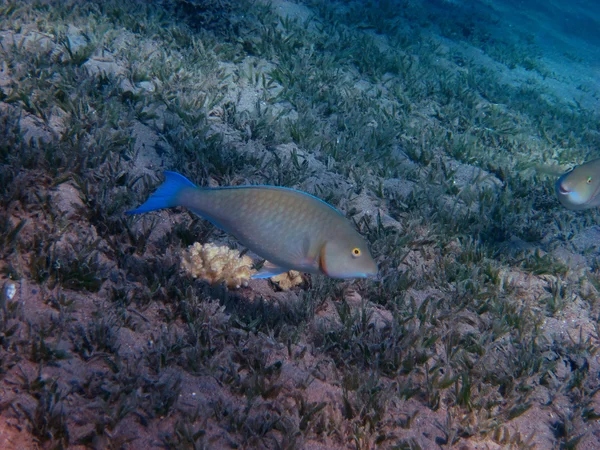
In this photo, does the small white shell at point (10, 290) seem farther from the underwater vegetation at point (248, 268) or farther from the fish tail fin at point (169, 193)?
the fish tail fin at point (169, 193)

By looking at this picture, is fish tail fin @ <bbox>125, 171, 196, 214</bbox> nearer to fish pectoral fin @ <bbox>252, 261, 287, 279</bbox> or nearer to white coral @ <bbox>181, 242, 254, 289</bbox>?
fish pectoral fin @ <bbox>252, 261, 287, 279</bbox>

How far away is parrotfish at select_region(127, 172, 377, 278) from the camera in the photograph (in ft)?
8.85

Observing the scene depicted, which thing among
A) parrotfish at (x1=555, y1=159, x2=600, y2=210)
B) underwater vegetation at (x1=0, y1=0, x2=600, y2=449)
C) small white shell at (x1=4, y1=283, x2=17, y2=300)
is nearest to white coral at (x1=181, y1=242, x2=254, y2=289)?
underwater vegetation at (x1=0, y1=0, x2=600, y2=449)

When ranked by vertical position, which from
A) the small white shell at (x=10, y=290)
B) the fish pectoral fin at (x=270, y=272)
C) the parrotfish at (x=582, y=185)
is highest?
the parrotfish at (x=582, y=185)

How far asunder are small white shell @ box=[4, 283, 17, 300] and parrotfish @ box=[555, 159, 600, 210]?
544 centimetres

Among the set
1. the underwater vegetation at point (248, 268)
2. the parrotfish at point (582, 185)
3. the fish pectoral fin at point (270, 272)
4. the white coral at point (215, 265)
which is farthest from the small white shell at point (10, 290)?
the parrotfish at point (582, 185)

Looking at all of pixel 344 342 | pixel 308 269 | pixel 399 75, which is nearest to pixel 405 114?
pixel 399 75

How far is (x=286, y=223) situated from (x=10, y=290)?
8.22ft

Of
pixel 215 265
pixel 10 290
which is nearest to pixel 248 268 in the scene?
pixel 215 265

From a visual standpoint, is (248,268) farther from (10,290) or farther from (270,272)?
(10,290)

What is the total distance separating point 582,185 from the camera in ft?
13.9

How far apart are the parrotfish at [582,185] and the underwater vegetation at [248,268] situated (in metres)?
1.25

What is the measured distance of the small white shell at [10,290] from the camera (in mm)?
3312

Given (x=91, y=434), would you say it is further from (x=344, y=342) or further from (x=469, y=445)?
(x=469, y=445)
